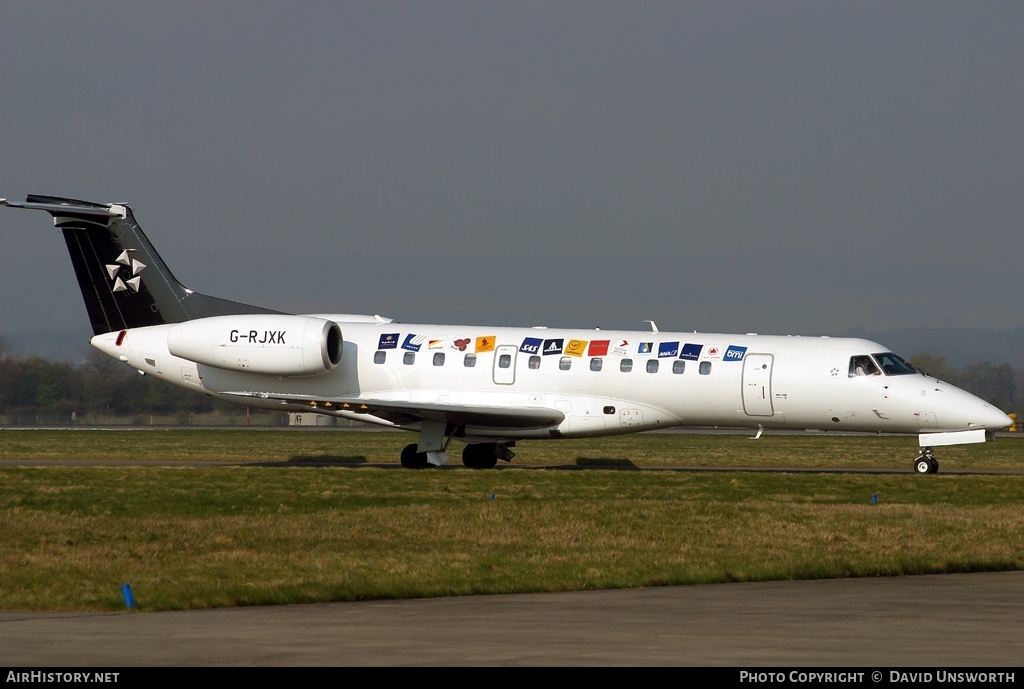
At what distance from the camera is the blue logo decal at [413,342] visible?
30484 mm

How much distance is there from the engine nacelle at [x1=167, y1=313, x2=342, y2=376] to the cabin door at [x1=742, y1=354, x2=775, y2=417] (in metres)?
9.54

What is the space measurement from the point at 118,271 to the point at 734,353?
14841 millimetres

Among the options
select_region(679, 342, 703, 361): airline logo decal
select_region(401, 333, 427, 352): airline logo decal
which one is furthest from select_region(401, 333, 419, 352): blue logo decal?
select_region(679, 342, 703, 361): airline logo decal

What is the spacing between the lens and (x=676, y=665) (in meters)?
8.67

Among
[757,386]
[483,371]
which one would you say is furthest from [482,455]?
[757,386]

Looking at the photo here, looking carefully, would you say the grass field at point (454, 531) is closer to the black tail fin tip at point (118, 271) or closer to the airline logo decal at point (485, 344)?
the airline logo decal at point (485, 344)

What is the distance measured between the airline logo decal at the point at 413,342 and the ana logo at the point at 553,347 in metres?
2.99

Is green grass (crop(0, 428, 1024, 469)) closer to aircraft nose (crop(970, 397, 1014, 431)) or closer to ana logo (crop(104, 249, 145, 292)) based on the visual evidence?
ana logo (crop(104, 249, 145, 292))

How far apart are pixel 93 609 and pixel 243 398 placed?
19.8 metres

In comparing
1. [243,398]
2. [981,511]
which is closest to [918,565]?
[981,511]

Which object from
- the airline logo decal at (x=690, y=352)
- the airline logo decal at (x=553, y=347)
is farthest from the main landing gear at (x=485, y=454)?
the airline logo decal at (x=690, y=352)

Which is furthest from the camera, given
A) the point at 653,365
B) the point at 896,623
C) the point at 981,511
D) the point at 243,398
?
the point at 243,398

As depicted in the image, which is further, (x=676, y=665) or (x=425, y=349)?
(x=425, y=349)
